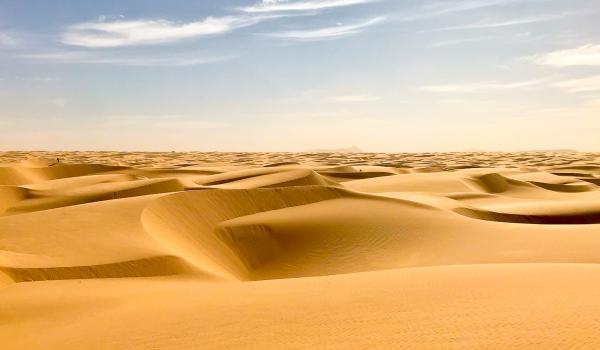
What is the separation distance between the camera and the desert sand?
4512 millimetres

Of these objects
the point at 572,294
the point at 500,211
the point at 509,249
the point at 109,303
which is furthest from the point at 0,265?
the point at 500,211

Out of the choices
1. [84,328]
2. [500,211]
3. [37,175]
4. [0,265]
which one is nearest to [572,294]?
[84,328]

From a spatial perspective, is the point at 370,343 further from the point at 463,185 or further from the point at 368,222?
the point at 463,185

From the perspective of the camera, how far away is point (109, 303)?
246 inches

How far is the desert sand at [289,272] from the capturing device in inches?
178

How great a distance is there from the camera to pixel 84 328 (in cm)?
525

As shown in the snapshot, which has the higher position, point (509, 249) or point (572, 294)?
point (572, 294)

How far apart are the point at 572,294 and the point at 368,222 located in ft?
27.3

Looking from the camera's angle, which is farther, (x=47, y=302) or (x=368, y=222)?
(x=368, y=222)

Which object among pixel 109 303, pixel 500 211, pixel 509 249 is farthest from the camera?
pixel 500 211

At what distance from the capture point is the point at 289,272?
11070 millimetres

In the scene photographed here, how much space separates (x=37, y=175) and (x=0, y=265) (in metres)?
23.1

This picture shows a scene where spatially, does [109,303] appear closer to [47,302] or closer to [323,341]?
[47,302]

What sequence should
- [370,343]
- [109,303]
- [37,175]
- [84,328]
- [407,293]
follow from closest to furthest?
1. [370,343]
2. [84,328]
3. [407,293]
4. [109,303]
5. [37,175]
